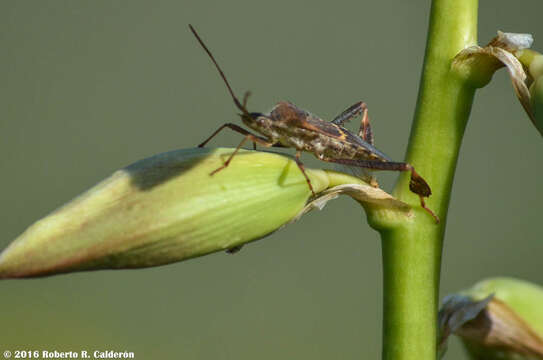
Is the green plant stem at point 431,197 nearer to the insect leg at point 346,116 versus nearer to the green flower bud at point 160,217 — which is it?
the green flower bud at point 160,217

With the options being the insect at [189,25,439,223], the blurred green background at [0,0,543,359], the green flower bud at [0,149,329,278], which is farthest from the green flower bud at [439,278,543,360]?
the blurred green background at [0,0,543,359]

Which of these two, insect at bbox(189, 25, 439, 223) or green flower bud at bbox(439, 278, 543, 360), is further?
insect at bbox(189, 25, 439, 223)

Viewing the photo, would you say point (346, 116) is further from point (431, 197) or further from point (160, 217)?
point (160, 217)

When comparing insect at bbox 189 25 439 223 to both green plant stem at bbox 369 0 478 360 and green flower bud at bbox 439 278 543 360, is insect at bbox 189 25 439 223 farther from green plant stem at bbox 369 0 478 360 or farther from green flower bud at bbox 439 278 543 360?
green flower bud at bbox 439 278 543 360

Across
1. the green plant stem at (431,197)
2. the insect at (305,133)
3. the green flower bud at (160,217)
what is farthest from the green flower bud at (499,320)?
the green flower bud at (160,217)

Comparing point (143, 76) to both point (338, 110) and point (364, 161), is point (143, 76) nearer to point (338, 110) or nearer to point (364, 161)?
point (338, 110)

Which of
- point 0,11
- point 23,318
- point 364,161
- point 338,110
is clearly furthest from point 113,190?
point 0,11
